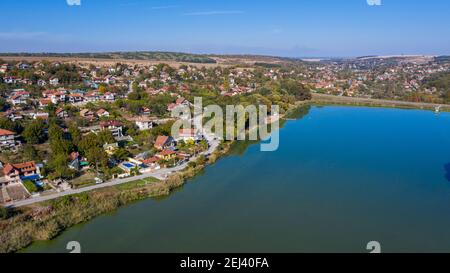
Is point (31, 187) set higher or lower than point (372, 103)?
lower

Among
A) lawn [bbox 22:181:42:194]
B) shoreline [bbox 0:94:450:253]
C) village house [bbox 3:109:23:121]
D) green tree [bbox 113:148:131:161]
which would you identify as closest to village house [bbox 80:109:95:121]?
village house [bbox 3:109:23:121]

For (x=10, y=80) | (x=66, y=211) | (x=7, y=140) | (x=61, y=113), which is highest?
(x=10, y=80)

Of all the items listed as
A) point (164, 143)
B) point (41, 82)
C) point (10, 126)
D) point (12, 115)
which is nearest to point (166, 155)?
point (164, 143)

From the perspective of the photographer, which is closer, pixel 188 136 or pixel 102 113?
pixel 188 136

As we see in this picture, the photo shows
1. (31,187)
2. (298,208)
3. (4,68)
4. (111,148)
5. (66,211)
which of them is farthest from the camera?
(4,68)

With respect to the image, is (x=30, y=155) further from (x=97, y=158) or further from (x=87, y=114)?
(x=87, y=114)

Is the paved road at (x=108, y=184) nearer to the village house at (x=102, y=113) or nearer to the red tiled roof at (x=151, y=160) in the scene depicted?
the red tiled roof at (x=151, y=160)
